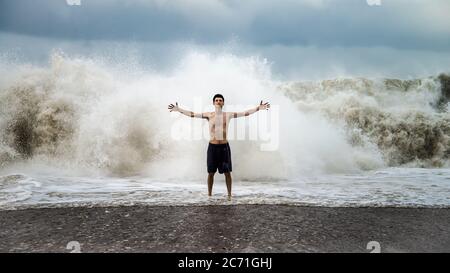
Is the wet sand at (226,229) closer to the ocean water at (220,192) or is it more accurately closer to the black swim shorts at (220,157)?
the ocean water at (220,192)

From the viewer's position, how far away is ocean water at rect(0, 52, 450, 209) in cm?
626

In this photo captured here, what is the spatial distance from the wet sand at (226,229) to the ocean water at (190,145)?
45 cm

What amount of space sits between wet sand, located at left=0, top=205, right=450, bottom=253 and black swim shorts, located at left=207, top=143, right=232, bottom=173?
0.58 meters

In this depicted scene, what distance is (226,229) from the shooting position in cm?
407

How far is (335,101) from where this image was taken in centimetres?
1491

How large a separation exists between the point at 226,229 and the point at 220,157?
1521mm

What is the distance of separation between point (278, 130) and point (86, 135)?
5258 mm
